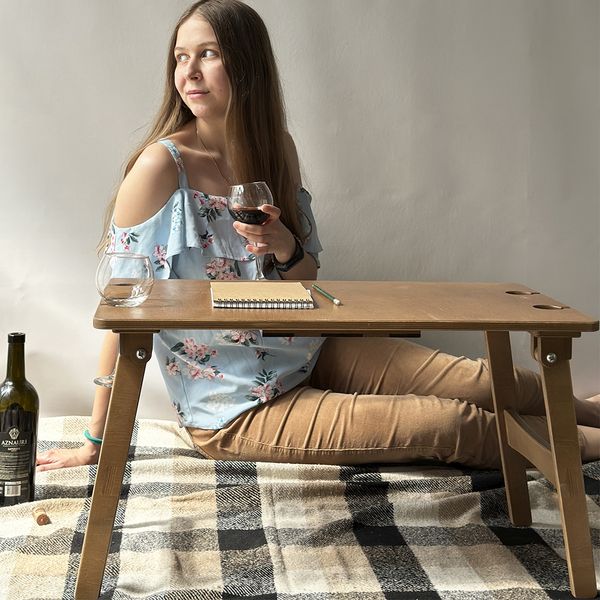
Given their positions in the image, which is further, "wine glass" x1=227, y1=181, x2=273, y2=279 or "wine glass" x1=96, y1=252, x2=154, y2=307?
"wine glass" x1=227, y1=181, x2=273, y2=279

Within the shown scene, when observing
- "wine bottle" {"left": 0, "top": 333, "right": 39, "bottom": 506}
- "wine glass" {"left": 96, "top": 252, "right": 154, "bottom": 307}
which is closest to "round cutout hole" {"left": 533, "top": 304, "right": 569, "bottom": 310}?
"wine glass" {"left": 96, "top": 252, "right": 154, "bottom": 307}

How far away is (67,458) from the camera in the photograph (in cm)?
238

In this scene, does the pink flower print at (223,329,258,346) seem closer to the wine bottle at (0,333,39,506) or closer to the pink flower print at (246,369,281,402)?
the pink flower print at (246,369,281,402)

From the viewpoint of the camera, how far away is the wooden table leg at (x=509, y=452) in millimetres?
2117

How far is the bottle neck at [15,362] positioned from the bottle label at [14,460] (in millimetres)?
115

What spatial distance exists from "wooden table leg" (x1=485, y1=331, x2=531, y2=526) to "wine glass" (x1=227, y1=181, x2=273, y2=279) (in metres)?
0.58

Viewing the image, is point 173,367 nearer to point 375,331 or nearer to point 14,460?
point 14,460

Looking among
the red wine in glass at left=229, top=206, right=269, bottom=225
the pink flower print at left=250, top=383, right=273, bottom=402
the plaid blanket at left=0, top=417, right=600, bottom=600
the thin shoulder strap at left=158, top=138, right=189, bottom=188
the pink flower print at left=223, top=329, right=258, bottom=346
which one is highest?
the thin shoulder strap at left=158, top=138, right=189, bottom=188

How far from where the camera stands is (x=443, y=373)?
2.48m

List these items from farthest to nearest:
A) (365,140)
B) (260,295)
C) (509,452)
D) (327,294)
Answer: (365,140) → (509,452) → (327,294) → (260,295)

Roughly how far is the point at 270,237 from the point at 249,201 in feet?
0.71

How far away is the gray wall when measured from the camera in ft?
8.73

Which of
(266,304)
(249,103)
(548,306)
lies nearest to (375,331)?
(266,304)

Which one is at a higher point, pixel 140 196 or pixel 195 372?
pixel 140 196
